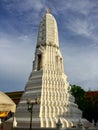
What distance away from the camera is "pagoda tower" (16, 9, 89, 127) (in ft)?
133

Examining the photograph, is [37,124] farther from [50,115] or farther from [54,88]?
[54,88]

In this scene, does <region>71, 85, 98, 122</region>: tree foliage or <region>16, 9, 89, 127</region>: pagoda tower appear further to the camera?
<region>71, 85, 98, 122</region>: tree foliage

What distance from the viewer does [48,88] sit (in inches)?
1716

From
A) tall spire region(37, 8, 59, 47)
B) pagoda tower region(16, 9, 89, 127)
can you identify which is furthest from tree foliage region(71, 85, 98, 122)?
tall spire region(37, 8, 59, 47)

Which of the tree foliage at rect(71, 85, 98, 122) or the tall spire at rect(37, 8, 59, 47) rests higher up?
the tall spire at rect(37, 8, 59, 47)

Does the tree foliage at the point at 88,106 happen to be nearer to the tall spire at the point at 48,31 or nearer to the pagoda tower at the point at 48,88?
the pagoda tower at the point at 48,88

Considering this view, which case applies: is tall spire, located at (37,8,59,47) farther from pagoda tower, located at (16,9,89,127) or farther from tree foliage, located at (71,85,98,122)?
tree foliage, located at (71,85,98,122)

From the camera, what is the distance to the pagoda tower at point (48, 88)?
40656 mm

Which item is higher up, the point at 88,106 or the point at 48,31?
the point at 48,31

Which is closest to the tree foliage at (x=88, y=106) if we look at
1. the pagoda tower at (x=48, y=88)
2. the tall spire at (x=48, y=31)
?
the pagoda tower at (x=48, y=88)

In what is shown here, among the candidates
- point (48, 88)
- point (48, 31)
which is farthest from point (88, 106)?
point (48, 31)

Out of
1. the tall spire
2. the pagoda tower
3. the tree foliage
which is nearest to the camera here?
the pagoda tower

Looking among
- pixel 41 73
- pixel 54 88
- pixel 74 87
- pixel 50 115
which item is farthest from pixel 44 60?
pixel 74 87

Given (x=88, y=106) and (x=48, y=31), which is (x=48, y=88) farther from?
(x=88, y=106)
